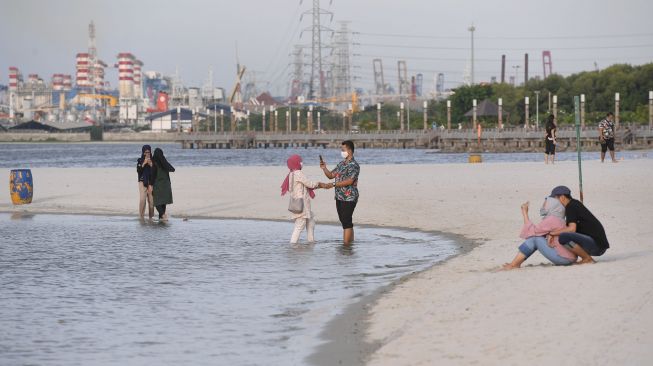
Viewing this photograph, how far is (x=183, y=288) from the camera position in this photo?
1362cm

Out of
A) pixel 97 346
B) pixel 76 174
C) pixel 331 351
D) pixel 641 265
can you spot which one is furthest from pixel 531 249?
pixel 76 174

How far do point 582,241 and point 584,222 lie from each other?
0.21m

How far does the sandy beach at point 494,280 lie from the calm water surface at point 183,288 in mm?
799

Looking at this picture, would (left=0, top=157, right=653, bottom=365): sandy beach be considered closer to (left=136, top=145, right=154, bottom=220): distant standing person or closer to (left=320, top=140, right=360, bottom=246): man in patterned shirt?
(left=136, top=145, right=154, bottom=220): distant standing person

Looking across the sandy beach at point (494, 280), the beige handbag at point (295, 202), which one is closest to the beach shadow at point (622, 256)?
the sandy beach at point (494, 280)

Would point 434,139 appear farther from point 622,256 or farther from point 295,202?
point 622,256

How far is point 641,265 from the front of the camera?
1262cm

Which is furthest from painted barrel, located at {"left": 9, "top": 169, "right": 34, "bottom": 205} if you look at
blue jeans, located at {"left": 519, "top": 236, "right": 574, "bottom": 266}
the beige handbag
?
blue jeans, located at {"left": 519, "top": 236, "right": 574, "bottom": 266}

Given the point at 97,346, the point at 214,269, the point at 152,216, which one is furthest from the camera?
the point at 152,216

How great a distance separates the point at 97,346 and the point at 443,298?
3537mm

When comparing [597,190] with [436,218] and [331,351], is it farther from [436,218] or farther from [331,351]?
[331,351]

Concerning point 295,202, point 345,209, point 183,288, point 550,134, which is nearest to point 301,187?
point 295,202

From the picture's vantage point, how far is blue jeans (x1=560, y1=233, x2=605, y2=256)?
12.6 m

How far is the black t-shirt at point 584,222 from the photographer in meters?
12.5
